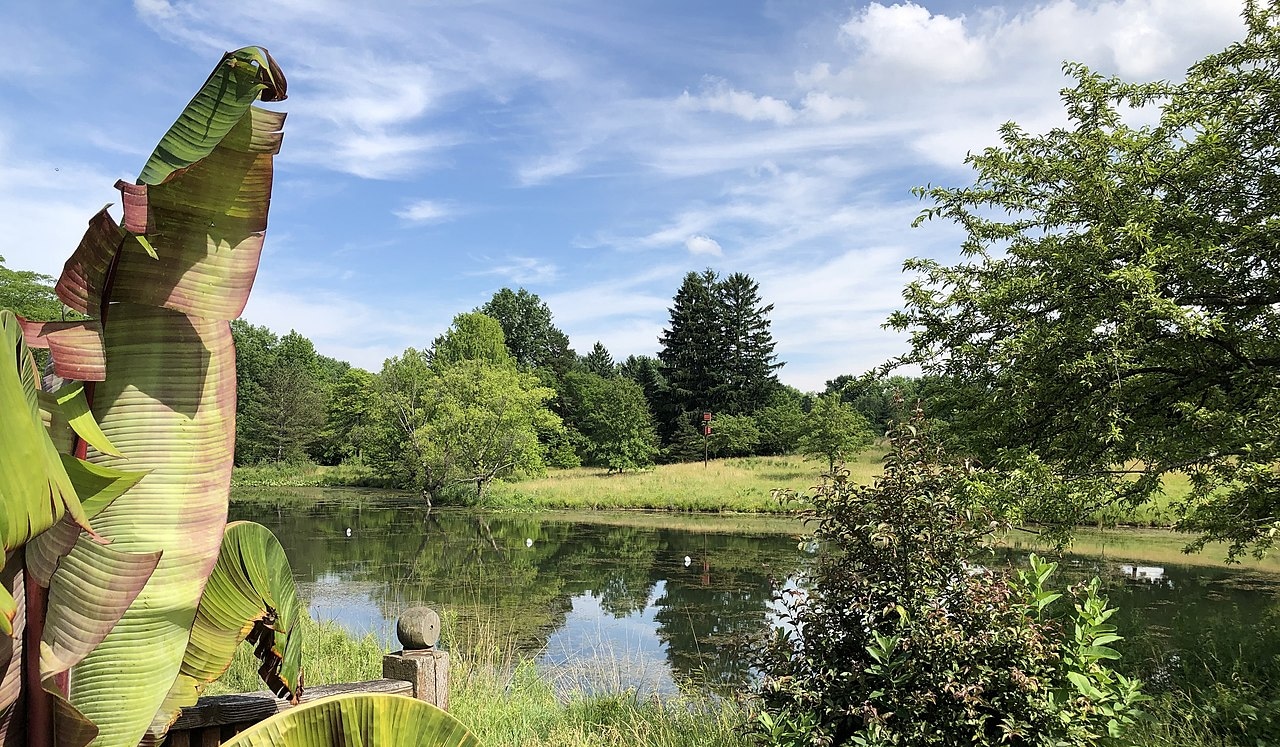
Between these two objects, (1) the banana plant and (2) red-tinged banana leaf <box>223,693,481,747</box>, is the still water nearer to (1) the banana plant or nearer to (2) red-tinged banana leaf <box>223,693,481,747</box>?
(2) red-tinged banana leaf <box>223,693,481,747</box>

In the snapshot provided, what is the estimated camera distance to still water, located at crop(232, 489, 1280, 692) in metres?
9.10

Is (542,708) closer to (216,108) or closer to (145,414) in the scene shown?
(145,414)

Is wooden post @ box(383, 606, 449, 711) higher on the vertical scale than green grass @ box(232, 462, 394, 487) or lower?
higher

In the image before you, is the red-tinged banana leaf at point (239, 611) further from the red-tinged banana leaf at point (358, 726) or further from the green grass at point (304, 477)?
the green grass at point (304, 477)

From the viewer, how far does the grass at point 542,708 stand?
4.43 m

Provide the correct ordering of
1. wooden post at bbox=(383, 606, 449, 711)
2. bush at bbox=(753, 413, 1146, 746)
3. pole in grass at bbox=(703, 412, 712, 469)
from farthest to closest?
pole in grass at bbox=(703, 412, 712, 469) < wooden post at bbox=(383, 606, 449, 711) < bush at bbox=(753, 413, 1146, 746)

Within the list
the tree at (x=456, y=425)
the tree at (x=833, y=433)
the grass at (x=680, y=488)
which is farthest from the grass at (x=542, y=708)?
the tree at (x=833, y=433)

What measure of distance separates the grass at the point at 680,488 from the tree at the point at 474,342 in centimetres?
1289

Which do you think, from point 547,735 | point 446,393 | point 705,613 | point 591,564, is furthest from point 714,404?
point 547,735

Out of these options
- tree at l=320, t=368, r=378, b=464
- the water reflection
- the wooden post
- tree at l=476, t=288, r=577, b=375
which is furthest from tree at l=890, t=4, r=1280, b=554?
tree at l=476, t=288, r=577, b=375

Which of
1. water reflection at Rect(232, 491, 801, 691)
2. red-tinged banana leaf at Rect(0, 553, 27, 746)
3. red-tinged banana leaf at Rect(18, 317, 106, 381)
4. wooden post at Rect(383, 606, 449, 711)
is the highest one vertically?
red-tinged banana leaf at Rect(18, 317, 106, 381)

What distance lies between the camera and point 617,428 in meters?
45.7

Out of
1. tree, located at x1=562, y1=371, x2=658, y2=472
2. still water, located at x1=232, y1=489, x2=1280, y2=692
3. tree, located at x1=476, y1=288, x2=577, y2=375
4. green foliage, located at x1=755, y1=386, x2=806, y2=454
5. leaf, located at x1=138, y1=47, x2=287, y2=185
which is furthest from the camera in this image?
tree, located at x1=476, y1=288, x2=577, y2=375

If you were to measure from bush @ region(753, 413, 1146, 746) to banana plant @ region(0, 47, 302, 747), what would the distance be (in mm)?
2624
